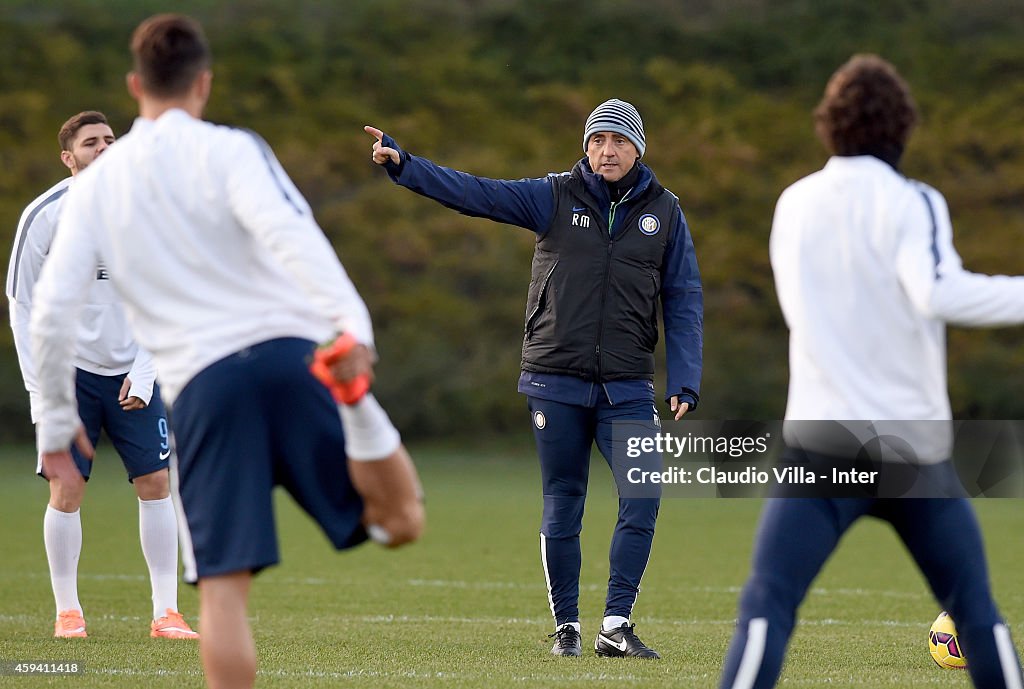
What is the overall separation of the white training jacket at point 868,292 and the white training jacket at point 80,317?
3.82 m

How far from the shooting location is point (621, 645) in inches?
251

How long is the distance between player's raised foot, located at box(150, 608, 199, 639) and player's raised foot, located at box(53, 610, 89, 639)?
0.32 m

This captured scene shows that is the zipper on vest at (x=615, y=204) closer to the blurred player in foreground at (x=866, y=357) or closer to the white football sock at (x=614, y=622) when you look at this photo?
the white football sock at (x=614, y=622)

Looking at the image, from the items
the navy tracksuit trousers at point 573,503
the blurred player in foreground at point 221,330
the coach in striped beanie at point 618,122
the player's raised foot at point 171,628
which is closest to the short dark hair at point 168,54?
the blurred player in foreground at point 221,330

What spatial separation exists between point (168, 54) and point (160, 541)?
3586mm

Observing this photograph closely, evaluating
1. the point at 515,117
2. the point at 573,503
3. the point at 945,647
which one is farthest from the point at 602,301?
the point at 515,117

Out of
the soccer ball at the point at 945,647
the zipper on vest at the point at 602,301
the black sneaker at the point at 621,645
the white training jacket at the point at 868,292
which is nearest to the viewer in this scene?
the white training jacket at the point at 868,292

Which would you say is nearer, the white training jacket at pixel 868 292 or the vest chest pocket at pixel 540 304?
the white training jacket at pixel 868 292

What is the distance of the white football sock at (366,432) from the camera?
3.85m

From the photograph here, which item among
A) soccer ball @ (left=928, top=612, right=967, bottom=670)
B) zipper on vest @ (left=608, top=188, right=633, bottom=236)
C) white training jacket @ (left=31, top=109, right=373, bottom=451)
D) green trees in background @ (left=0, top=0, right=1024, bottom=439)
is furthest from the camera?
green trees in background @ (left=0, top=0, right=1024, bottom=439)

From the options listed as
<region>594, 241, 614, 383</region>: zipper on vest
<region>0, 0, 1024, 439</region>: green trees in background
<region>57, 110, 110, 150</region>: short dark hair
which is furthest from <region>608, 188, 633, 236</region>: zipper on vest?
<region>0, 0, 1024, 439</region>: green trees in background

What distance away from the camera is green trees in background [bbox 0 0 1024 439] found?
2858 centimetres

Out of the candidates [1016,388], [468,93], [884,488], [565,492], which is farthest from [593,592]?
[468,93]

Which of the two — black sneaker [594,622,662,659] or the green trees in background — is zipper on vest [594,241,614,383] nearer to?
black sneaker [594,622,662,659]
